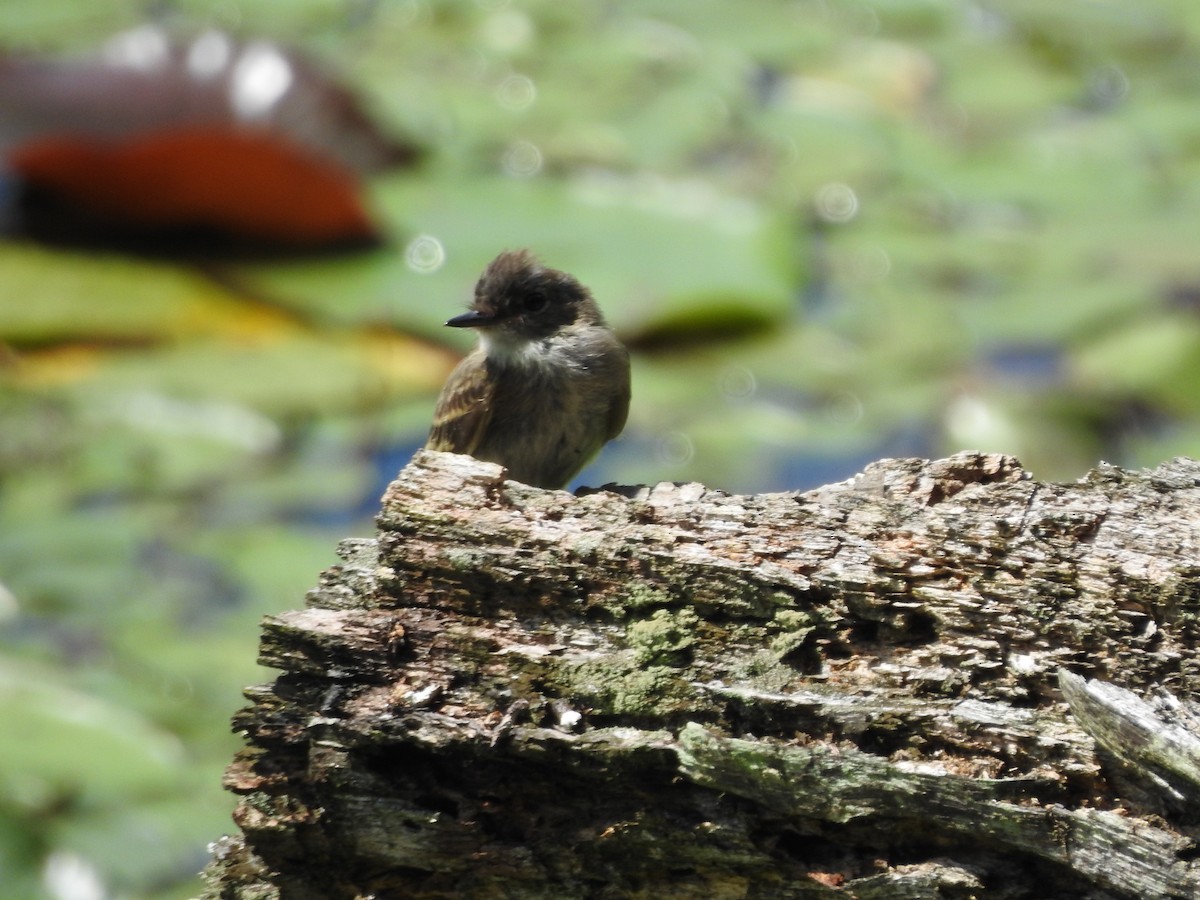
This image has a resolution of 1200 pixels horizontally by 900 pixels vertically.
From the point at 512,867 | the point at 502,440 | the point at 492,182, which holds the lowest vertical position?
the point at 512,867

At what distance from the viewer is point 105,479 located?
239 inches

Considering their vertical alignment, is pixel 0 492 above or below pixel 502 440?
above

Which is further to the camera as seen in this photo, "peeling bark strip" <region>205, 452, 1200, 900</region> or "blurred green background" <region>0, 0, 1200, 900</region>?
"blurred green background" <region>0, 0, 1200, 900</region>

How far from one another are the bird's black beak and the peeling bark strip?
1.77m

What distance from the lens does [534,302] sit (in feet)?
16.6

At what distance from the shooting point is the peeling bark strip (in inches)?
105

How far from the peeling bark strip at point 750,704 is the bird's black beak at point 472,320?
5.79 ft

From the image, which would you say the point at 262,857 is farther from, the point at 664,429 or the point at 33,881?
the point at 664,429

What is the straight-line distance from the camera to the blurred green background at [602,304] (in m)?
5.21

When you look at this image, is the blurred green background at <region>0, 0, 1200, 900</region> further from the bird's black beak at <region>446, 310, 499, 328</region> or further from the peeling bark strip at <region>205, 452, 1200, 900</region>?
the peeling bark strip at <region>205, 452, 1200, 900</region>

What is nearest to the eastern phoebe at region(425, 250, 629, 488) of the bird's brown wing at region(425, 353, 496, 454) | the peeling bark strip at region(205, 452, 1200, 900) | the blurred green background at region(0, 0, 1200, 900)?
the bird's brown wing at region(425, 353, 496, 454)

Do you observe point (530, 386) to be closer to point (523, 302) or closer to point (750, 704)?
point (523, 302)

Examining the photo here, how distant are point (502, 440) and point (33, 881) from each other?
1.95m

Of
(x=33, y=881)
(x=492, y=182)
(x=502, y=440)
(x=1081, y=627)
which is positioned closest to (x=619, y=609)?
(x=1081, y=627)
